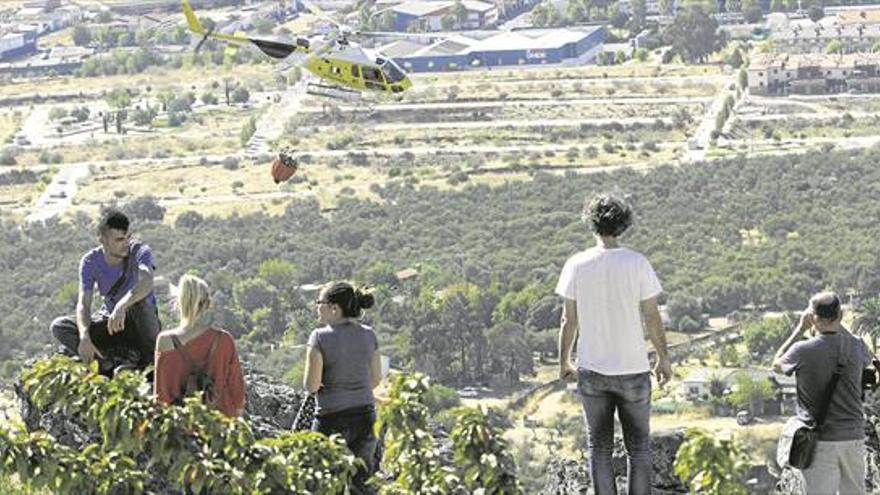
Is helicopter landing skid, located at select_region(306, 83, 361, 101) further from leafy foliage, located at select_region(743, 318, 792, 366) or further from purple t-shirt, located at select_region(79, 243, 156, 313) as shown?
purple t-shirt, located at select_region(79, 243, 156, 313)

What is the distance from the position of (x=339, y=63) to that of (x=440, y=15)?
5403cm

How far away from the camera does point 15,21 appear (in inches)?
3337

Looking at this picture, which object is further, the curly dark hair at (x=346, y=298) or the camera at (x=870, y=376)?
the curly dark hair at (x=346, y=298)

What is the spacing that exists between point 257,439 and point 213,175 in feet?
154

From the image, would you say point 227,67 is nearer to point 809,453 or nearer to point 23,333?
point 23,333

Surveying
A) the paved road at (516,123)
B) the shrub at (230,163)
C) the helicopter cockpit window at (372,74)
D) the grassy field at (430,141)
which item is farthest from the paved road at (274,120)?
the helicopter cockpit window at (372,74)

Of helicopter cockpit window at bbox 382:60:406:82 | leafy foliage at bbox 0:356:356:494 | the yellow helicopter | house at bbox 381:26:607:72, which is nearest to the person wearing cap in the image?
leafy foliage at bbox 0:356:356:494

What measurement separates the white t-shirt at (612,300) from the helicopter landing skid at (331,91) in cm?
1724

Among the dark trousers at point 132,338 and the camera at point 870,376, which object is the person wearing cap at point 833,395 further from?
the dark trousers at point 132,338

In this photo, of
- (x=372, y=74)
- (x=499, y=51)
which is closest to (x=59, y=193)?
(x=499, y=51)

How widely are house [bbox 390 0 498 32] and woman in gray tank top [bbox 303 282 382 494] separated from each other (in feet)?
227

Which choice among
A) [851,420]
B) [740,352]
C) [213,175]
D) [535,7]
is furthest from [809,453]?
[535,7]

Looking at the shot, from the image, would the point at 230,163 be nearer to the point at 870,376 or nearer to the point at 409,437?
the point at 870,376

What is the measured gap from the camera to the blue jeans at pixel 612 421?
24.3 ft
